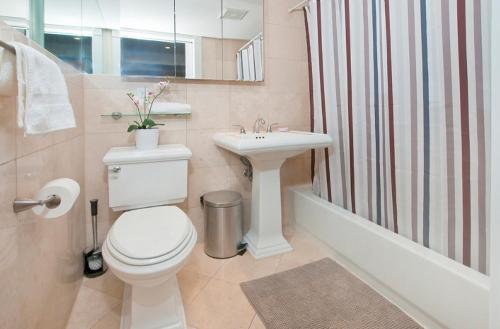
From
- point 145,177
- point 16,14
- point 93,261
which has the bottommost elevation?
point 93,261

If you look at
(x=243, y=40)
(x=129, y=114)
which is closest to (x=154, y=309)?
(x=129, y=114)

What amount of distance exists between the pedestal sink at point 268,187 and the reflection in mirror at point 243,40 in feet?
1.67

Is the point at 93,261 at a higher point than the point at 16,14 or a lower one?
lower

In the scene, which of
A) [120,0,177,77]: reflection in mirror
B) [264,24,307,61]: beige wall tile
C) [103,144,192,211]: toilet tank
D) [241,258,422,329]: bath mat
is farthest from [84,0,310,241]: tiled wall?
[241,258,422,329]: bath mat

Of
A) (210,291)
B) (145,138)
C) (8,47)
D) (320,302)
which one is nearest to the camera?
(8,47)

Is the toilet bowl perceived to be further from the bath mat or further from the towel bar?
the towel bar

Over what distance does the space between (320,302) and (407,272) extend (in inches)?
17.4

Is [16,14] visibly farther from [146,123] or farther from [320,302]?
[320,302]

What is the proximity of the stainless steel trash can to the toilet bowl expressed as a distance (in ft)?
1.45

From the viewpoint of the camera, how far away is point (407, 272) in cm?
128

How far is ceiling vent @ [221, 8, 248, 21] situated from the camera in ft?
6.41

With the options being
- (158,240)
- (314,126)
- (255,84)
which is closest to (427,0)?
(314,126)

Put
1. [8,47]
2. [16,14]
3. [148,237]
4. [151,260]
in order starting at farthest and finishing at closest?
1. [148,237]
2. [151,260]
3. [16,14]
4. [8,47]

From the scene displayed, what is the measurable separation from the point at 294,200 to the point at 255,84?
96 cm
